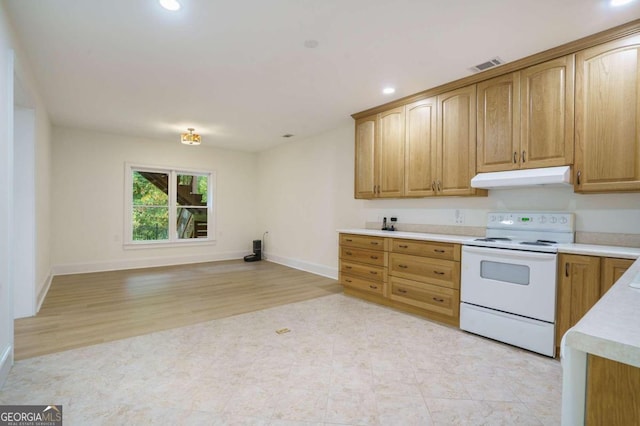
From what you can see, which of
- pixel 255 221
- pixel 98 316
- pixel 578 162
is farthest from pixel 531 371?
pixel 255 221

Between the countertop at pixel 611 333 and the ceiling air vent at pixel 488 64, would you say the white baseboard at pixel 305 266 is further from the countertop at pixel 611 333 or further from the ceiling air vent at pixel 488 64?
the countertop at pixel 611 333

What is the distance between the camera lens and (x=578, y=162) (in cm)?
263

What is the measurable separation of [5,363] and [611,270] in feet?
14.2

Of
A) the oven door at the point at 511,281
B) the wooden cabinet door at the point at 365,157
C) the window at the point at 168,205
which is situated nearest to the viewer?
the oven door at the point at 511,281

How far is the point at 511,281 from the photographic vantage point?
280 cm

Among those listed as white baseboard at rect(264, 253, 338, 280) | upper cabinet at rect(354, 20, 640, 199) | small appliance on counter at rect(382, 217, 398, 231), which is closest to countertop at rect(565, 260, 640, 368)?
upper cabinet at rect(354, 20, 640, 199)

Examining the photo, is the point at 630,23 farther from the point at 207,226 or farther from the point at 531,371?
the point at 207,226

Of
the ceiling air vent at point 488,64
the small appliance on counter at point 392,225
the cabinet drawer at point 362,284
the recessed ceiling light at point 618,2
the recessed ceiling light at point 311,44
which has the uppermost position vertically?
the recessed ceiling light at point 311,44

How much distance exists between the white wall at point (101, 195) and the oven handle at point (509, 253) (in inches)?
225

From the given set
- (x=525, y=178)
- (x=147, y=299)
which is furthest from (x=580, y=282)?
(x=147, y=299)

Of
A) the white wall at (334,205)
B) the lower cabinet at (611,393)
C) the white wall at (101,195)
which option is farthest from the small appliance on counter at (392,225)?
the white wall at (101,195)

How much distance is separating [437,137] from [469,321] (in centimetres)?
200

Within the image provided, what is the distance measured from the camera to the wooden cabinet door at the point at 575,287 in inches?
92.9

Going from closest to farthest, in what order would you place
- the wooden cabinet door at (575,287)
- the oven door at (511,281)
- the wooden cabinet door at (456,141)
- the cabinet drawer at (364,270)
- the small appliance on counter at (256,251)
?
the wooden cabinet door at (575,287)
the oven door at (511,281)
the wooden cabinet door at (456,141)
the cabinet drawer at (364,270)
the small appliance on counter at (256,251)
